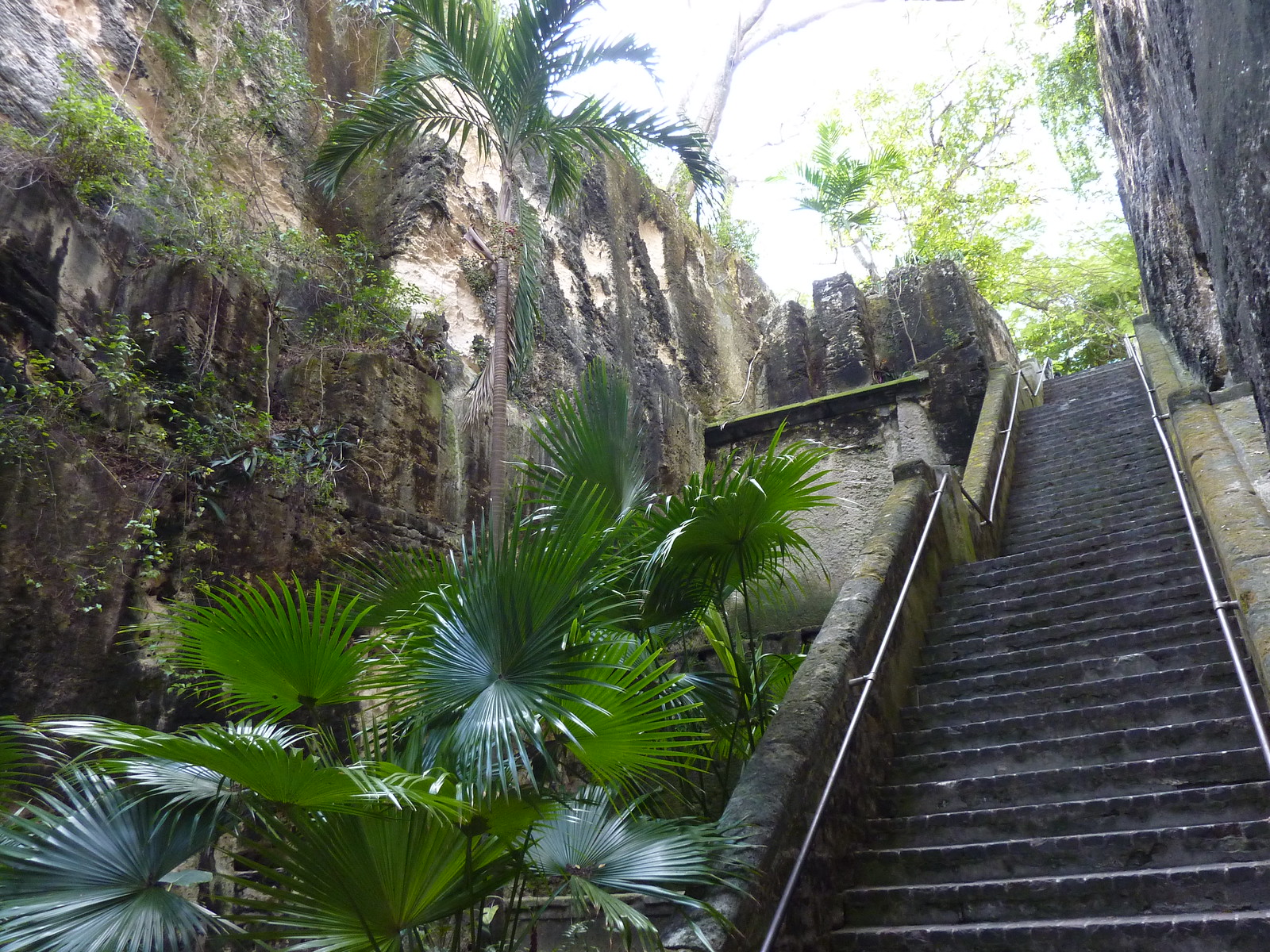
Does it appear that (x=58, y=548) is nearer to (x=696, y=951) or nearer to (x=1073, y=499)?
(x=696, y=951)

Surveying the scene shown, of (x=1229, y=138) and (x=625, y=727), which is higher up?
(x=1229, y=138)

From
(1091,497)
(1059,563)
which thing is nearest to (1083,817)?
(1059,563)

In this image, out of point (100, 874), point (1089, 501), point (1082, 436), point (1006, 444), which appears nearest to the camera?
point (100, 874)

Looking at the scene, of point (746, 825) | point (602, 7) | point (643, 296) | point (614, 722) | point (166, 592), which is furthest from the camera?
point (643, 296)

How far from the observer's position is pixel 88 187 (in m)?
4.76

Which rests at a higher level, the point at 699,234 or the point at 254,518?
the point at 699,234

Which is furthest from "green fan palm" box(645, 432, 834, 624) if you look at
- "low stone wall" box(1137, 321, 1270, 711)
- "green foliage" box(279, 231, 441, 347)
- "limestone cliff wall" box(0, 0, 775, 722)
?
"green foliage" box(279, 231, 441, 347)

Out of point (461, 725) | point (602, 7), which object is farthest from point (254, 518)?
point (602, 7)

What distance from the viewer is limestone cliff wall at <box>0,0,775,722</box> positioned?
395 centimetres

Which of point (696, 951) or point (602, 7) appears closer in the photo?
point (696, 951)

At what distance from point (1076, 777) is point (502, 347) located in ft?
12.3

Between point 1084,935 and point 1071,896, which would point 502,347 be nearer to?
point 1071,896

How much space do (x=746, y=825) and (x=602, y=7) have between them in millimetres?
4750

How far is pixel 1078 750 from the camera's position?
150 inches
